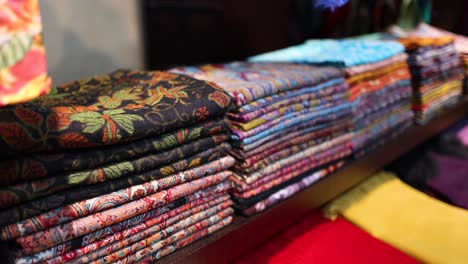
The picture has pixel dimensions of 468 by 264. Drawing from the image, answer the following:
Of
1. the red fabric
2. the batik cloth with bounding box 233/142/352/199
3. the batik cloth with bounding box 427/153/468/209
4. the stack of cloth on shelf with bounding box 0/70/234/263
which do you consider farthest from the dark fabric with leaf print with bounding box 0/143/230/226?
the batik cloth with bounding box 427/153/468/209

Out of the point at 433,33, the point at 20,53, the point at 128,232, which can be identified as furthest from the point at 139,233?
the point at 433,33

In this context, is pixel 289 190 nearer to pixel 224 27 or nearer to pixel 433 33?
pixel 224 27

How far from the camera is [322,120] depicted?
829 mm

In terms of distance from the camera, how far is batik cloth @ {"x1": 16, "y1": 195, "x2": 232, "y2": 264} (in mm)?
452

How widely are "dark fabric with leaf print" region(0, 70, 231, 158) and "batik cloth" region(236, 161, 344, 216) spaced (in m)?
0.20

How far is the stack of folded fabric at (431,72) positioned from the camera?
45.8 inches

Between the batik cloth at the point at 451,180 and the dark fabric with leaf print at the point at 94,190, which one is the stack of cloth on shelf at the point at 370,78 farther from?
the dark fabric with leaf print at the point at 94,190

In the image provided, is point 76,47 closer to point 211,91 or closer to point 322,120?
point 211,91

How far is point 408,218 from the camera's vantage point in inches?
35.0

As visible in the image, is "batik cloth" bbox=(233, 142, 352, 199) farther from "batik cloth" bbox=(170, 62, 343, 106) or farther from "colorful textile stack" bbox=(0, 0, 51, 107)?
"colorful textile stack" bbox=(0, 0, 51, 107)

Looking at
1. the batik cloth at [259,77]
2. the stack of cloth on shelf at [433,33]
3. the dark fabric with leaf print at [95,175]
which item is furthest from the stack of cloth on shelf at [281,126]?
the stack of cloth on shelf at [433,33]

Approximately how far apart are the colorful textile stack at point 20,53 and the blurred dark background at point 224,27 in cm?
63

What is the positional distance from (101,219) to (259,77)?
426mm

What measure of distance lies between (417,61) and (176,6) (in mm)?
760
